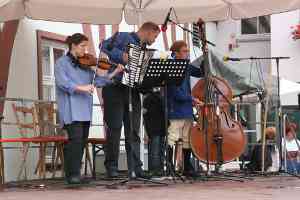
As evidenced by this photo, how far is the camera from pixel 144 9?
10.0 meters

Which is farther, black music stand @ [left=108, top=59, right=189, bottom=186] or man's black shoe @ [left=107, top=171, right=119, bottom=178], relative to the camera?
man's black shoe @ [left=107, top=171, right=119, bottom=178]

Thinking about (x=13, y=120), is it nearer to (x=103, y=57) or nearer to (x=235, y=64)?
(x=103, y=57)

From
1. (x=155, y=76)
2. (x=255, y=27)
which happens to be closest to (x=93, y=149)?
(x=155, y=76)

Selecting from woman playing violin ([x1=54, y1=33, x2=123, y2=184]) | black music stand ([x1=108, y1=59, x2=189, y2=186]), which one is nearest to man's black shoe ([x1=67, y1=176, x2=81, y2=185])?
woman playing violin ([x1=54, y1=33, x2=123, y2=184])

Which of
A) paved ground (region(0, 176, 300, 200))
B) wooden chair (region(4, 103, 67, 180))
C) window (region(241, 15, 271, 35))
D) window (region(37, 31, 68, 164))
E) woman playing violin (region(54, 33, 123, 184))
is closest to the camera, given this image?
paved ground (region(0, 176, 300, 200))

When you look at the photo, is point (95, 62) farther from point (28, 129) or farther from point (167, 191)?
point (28, 129)

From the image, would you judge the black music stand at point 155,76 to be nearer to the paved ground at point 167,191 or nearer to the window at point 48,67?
the paved ground at point 167,191

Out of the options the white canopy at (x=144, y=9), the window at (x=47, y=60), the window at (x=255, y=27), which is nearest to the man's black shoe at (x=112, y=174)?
the window at (x=47, y=60)

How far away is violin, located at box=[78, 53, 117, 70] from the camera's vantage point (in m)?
7.88

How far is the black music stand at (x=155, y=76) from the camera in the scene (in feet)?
26.2

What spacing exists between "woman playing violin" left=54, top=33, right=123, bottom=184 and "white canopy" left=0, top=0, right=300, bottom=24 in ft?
3.92

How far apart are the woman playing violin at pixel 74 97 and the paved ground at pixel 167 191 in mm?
320

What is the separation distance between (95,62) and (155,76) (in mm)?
658

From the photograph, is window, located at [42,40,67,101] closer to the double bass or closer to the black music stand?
the black music stand
